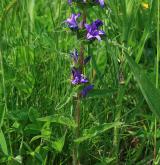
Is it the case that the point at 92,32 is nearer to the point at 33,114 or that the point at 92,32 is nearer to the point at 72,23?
the point at 72,23

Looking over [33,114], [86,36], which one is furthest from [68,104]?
[86,36]

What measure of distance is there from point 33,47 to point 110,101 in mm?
365

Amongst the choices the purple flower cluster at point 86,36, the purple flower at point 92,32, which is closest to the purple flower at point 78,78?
the purple flower cluster at point 86,36

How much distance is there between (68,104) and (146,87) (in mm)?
352

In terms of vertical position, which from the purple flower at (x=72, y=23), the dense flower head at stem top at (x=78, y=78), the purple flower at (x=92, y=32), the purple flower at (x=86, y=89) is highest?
the purple flower at (x=72, y=23)

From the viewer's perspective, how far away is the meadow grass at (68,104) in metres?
1.28

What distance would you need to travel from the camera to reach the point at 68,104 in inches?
55.7

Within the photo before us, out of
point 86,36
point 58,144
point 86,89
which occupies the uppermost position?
point 86,36

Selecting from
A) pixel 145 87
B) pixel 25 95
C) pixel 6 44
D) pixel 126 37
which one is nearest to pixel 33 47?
pixel 6 44

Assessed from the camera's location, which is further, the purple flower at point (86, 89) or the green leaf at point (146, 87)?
the purple flower at point (86, 89)

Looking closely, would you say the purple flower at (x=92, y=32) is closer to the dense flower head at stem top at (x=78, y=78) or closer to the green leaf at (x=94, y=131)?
the dense flower head at stem top at (x=78, y=78)

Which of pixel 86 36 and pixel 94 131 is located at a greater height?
pixel 86 36

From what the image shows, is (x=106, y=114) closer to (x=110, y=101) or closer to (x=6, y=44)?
(x=110, y=101)

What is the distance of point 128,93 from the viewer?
1.65m
